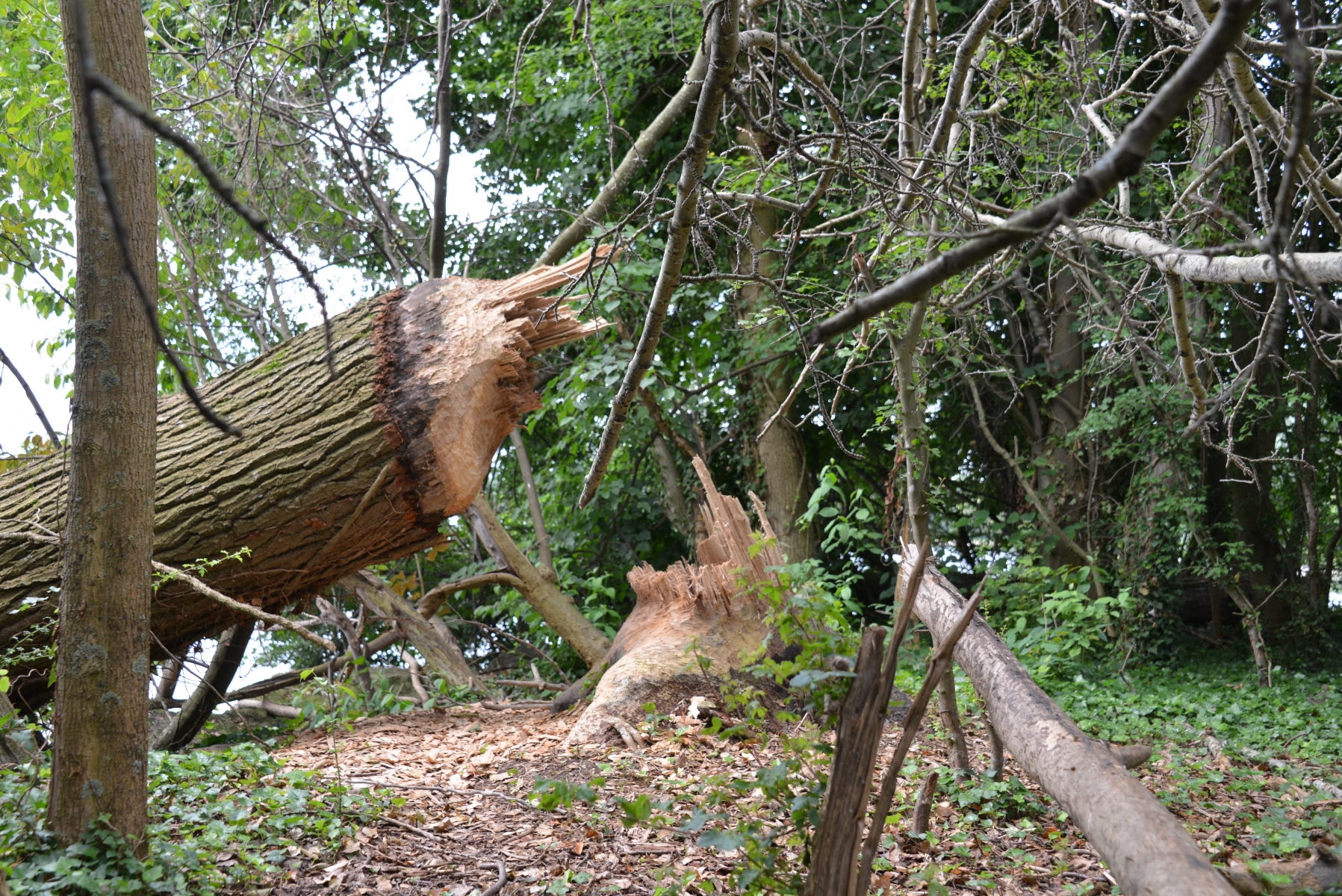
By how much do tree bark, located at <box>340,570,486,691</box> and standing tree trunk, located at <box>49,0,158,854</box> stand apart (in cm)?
377

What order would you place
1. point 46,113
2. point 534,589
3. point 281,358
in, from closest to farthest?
point 281,358, point 46,113, point 534,589

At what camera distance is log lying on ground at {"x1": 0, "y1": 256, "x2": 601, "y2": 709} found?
3822mm

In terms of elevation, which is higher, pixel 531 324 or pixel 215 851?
pixel 531 324

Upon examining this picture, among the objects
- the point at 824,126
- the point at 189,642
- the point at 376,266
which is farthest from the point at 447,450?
the point at 376,266

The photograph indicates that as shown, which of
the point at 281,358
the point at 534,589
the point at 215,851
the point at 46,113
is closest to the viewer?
the point at 215,851

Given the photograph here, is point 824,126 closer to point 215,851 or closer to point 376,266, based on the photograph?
point 376,266

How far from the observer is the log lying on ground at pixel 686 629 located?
4392 millimetres

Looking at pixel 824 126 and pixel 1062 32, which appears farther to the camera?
pixel 824 126

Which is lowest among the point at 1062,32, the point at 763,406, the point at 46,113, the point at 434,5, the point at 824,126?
the point at 763,406

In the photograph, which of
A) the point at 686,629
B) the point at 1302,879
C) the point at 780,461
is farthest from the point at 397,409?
the point at 780,461

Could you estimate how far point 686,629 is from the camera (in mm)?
4867

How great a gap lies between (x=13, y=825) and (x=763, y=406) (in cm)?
624

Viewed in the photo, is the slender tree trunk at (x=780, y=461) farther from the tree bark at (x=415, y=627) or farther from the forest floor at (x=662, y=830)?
the forest floor at (x=662, y=830)

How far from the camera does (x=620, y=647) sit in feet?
17.0
